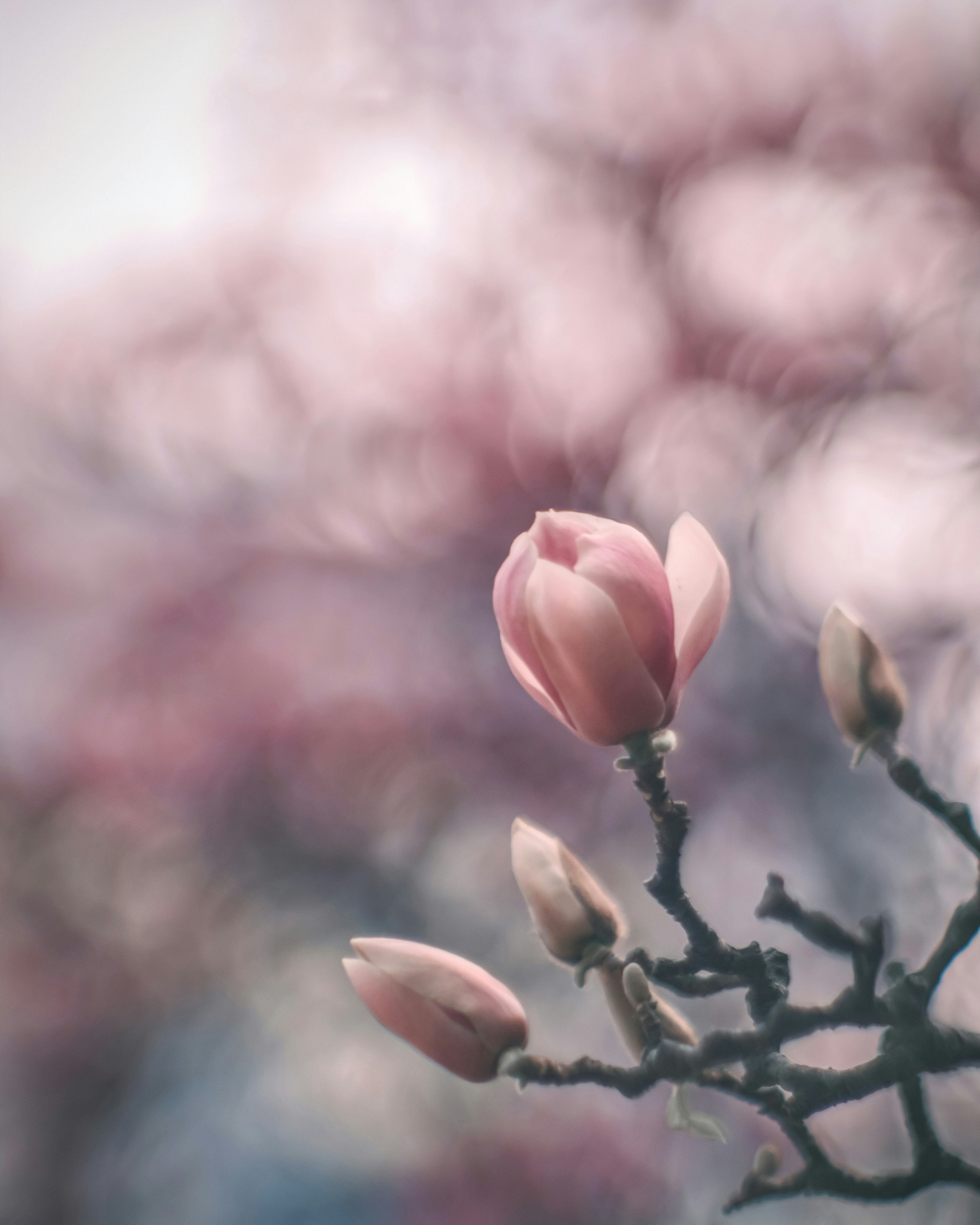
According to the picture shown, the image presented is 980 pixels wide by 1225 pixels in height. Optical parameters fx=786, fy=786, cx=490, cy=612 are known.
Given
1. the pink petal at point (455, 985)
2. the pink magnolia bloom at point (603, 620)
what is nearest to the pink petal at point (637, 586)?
the pink magnolia bloom at point (603, 620)

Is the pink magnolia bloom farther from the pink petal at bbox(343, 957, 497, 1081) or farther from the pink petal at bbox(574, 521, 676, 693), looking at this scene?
the pink petal at bbox(343, 957, 497, 1081)

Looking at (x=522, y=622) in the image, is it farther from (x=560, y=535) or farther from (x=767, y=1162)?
(x=767, y=1162)

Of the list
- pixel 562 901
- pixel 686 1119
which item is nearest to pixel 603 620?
pixel 562 901

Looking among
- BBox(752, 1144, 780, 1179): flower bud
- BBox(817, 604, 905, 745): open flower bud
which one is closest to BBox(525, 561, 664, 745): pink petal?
BBox(817, 604, 905, 745): open flower bud

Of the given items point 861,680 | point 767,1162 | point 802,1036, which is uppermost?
point 861,680

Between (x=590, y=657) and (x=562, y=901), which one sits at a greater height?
(x=590, y=657)

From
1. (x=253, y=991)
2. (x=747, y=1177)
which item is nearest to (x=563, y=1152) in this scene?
(x=253, y=991)

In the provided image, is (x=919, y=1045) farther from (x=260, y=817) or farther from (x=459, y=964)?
(x=260, y=817)
